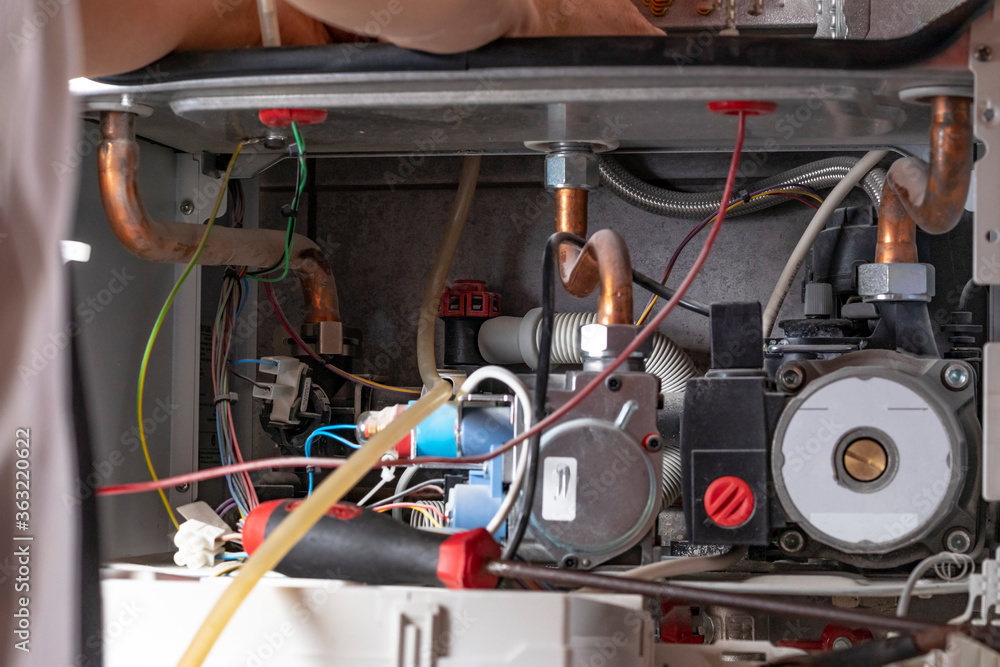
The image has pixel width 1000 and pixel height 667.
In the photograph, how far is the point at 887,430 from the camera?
2.91ft

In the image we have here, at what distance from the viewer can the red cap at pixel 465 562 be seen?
761mm

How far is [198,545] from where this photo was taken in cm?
100

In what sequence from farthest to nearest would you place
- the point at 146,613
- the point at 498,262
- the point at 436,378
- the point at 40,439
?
the point at 498,262 → the point at 436,378 → the point at 146,613 → the point at 40,439

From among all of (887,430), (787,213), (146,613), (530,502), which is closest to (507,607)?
(530,502)

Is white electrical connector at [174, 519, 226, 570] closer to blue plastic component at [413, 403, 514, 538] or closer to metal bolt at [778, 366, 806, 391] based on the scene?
blue plastic component at [413, 403, 514, 538]

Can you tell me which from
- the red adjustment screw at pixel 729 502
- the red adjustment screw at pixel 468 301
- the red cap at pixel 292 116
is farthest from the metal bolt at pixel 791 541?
the red cap at pixel 292 116

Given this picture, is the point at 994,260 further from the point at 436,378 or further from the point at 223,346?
the point at 223,346

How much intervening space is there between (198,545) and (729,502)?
0.63 m

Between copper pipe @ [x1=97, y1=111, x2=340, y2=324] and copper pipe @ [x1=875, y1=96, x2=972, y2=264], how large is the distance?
2.79 ft

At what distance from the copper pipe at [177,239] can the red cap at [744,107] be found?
0.68 metres

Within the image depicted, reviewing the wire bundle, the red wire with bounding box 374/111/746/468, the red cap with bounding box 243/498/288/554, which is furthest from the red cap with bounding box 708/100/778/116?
the wire bundle

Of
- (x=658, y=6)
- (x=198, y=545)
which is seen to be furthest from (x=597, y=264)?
(x=198, y=545)

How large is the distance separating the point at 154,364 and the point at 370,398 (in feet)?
1.16

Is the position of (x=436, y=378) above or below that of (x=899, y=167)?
below
